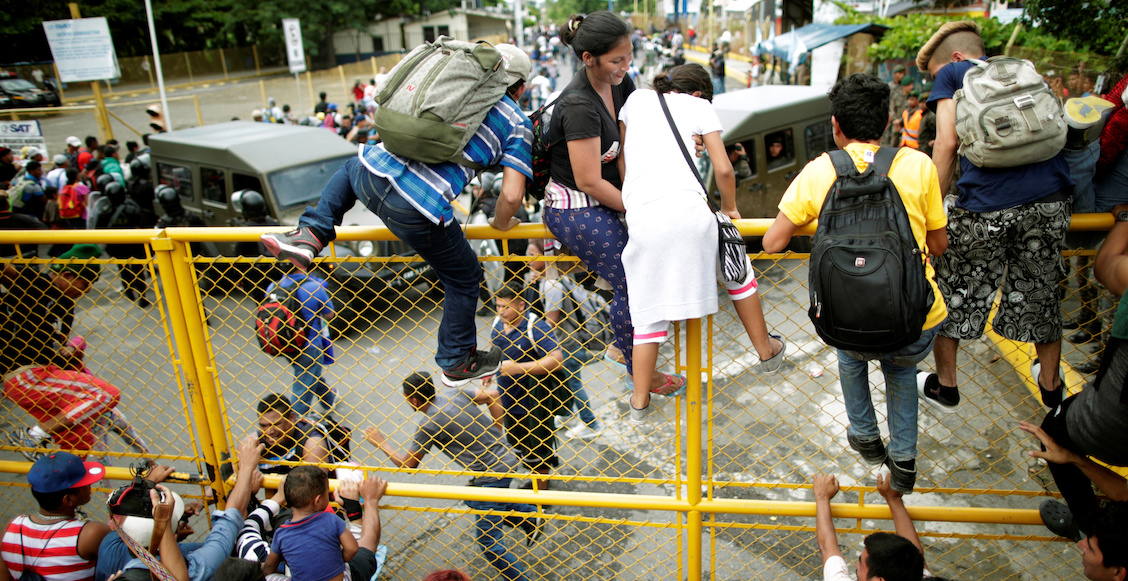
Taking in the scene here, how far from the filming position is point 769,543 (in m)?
3.92

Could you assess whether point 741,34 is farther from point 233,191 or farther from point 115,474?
point 115,474

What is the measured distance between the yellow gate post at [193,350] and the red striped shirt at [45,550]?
1.84 ft

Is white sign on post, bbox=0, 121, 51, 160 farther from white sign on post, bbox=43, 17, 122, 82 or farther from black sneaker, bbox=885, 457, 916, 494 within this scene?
black sneaker, bbox=885, 457, 916, 494

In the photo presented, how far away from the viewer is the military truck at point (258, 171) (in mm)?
8008

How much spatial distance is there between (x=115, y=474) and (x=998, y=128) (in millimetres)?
4043

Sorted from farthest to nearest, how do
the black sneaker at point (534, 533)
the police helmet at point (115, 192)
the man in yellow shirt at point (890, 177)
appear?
the police helmet at point (115, 192)
the black sneaker at point (534, 533)
the man in yellow shirt at point (890, 177)

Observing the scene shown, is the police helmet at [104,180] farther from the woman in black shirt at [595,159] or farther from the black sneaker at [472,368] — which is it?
the woman in black shirt at [595,159]

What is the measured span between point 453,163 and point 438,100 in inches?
10.2

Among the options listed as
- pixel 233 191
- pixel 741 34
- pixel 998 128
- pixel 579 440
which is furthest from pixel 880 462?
pixel 741 34

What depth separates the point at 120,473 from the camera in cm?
321

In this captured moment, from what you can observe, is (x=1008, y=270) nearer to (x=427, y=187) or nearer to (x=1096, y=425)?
(x=1096, y=425)

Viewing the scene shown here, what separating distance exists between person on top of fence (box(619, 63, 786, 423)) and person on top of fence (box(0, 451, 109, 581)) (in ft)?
7.82

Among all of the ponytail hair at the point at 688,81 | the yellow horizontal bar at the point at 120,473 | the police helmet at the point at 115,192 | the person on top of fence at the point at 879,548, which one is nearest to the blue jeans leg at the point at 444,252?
the ponytail hair at the point at 688,81

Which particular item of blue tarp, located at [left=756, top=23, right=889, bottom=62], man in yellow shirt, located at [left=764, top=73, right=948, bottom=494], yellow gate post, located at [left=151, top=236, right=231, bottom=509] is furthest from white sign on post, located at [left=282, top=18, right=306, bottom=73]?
man in yellow shirt, located at [left=764, top=73, right=948, bottom=494]
